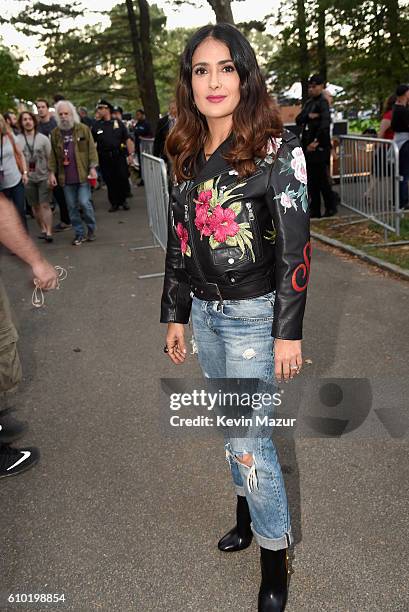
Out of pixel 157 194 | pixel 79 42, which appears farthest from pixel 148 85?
pixel 157 194

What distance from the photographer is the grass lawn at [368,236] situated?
7.71m

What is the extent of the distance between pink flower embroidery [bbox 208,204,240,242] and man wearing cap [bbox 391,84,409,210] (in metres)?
7.76

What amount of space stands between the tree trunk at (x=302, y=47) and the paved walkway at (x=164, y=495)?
11917 mm

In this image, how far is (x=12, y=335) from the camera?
11.7 feet

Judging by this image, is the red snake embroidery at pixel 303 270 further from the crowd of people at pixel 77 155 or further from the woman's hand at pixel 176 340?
the crowd of people at pixel 77 155

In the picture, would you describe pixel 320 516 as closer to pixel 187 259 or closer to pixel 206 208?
pixel 187 259

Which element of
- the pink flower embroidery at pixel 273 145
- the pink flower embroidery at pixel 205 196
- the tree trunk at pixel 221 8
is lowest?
the pink flower embroidery at pixel 205 196

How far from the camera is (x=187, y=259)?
248cm

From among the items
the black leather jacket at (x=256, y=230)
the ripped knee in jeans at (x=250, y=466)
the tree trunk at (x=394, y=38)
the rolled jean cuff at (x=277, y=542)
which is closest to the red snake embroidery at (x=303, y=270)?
the black leather jacket at (x=256, y=230)

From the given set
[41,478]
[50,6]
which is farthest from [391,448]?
[50,6]

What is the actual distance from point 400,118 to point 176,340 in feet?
26.8

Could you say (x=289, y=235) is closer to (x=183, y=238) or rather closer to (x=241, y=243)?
(x=241, y=243)

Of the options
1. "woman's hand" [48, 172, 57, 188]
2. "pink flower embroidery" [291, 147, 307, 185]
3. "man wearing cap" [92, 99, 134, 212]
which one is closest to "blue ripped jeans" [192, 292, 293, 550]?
"pink flower embroidery" [291, 147, 307, 185]

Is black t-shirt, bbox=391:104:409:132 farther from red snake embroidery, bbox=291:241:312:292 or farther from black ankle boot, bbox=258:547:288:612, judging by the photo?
black ankle boot, bbox=258:547:288:612
